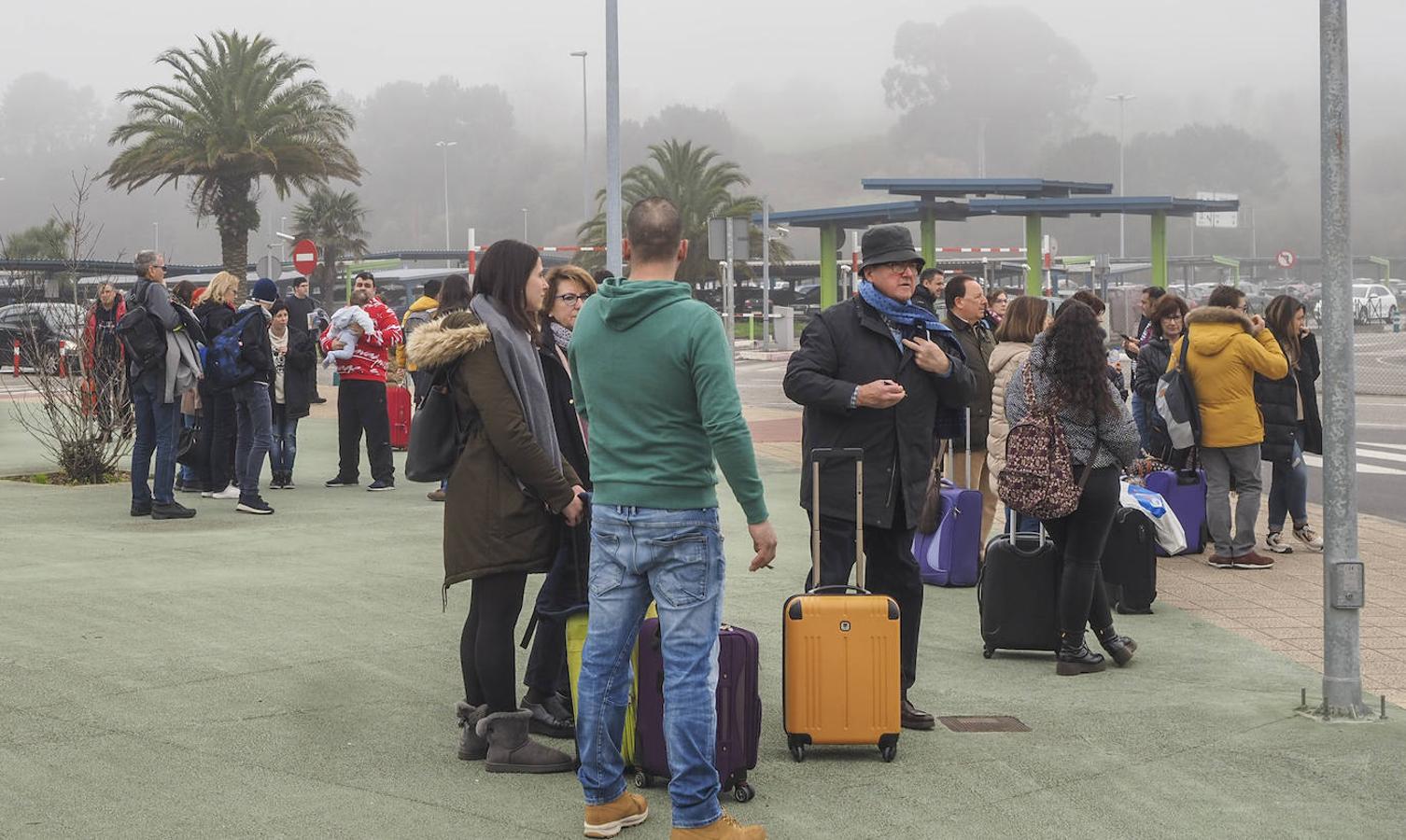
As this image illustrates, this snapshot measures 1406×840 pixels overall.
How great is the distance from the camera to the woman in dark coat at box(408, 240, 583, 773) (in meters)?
5.16

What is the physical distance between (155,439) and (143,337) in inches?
29.7

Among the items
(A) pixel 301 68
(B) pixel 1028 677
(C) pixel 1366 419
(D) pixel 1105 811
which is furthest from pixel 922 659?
(A) pixel 301 68

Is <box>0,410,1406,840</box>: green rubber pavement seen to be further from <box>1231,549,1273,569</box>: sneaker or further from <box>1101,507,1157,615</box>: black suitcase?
<box>1231,549,1273,569</box>: sneaker

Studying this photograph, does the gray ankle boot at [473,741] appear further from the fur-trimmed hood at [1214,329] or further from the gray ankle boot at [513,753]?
the fur-trimmed hood at [1214,329]

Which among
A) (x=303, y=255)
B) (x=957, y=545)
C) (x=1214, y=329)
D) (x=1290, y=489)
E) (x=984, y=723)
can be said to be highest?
(x=303, y=255)

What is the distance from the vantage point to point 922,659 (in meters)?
7.19

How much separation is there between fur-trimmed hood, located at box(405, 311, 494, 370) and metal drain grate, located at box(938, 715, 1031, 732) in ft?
7.32

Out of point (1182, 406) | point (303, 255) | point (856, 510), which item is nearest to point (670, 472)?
point (856, 510)

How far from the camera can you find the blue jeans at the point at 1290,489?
1033 centimetres

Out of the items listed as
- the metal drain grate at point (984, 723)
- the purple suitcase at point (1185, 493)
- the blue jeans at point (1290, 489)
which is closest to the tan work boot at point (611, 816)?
the metal drain grate at point (984, 723)

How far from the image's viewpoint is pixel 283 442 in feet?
44.6

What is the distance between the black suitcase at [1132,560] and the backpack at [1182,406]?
1777 millimetres

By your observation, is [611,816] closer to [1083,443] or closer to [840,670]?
[840,670]

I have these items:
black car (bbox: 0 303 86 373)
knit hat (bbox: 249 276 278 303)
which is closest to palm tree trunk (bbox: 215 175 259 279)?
black car (bbox: 0 303 86 373)
